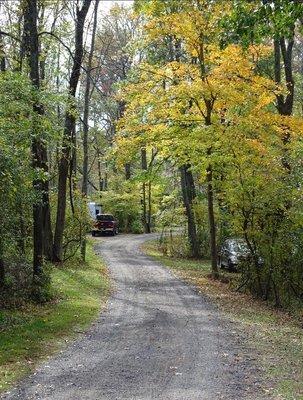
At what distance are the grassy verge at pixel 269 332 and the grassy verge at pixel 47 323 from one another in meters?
3.68

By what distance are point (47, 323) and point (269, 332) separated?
498 cm

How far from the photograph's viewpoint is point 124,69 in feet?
138

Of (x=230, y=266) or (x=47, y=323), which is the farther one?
(x=230, y=266)

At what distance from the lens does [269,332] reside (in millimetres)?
10766

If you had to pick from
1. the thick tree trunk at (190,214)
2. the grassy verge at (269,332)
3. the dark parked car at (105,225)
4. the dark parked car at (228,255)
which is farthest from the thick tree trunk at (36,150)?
the dark parked car at (105,225)

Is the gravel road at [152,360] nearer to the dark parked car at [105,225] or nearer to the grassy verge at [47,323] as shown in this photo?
the grassy verge at [47,323]

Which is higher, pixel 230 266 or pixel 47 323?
pixel 47 323

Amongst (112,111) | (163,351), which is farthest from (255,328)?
(112,111)

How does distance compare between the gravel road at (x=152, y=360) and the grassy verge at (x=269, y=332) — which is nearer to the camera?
the gravel road at (x=152, y=360)

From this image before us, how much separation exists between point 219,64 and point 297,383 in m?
12.3

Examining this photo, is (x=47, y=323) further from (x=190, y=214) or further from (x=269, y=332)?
(x=190, y=214)

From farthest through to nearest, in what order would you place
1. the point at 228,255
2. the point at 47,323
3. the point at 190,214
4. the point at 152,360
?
the point at 190,214 → the point at 228,255 → the point at 47,323 → the point at 152,360

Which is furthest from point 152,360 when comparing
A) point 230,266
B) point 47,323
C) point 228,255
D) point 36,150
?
point 228,255

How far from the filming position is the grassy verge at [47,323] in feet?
26.7
